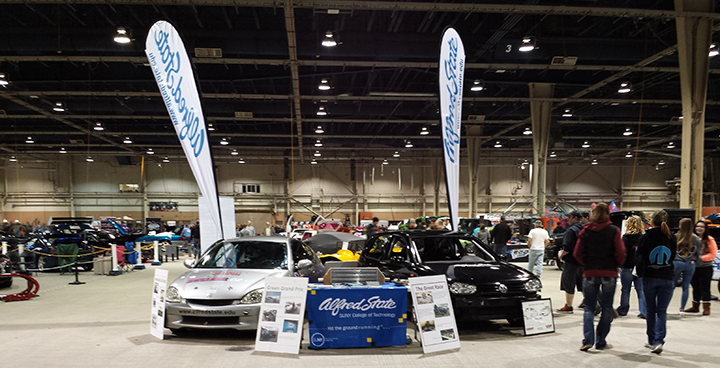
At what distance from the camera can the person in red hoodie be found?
18.6ft

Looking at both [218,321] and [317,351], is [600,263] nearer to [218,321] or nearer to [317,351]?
[317,351]

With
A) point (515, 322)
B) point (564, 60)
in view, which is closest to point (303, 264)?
point (515, 322)

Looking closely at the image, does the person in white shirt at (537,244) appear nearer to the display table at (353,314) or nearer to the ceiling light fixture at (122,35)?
the display table at (353,314)

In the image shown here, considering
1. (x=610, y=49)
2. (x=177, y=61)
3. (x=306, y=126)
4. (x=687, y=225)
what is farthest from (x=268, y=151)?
(x=687, y=225)

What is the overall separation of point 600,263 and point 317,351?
142 inches

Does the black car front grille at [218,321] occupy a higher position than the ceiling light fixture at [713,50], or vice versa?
the ceiling light fixture at [713,50]

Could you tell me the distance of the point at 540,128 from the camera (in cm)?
2297

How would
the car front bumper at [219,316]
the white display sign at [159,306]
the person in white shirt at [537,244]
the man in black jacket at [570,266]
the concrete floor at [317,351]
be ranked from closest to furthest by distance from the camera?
the concrete floor at [317,351], the car front bumper at [219,316], the white display sign at [159,306], the man in black jacket at [570,266], the person in white shirt at [537,244]

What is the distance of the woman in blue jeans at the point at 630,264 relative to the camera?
714cm

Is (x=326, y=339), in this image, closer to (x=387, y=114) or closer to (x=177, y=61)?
(x=177, y=61)

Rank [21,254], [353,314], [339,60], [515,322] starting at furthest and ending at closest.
A: [339,60] → [21,254] → [515,322] → [353,314]

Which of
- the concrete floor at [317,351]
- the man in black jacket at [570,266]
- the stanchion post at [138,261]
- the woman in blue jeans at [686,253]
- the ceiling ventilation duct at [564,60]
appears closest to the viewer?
the concrete floor at [317,351]

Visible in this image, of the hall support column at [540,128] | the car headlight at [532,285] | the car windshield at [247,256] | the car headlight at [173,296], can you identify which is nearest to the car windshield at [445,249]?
the car headlight at [532,285]

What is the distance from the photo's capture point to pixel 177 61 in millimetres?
7891
